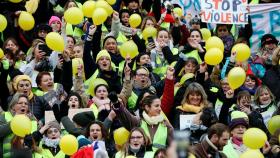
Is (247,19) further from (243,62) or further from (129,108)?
(129,108)

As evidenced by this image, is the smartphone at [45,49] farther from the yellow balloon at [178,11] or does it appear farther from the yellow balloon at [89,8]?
the yellow balloon at [178,11]

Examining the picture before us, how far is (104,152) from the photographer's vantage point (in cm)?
1048

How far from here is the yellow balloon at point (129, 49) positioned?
13562mm

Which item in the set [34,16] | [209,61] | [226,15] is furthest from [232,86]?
[34,16]

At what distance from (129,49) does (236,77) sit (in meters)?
1.62

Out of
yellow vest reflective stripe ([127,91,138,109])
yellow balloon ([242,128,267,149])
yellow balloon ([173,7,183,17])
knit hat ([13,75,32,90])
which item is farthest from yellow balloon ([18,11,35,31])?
yellow balloon ([242,128,267,149])

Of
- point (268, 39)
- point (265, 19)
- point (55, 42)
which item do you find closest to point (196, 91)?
point (55, 42)

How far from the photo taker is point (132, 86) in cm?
1286

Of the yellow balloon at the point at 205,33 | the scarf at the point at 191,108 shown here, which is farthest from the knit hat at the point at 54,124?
the yellow balloon at the point at 205,33

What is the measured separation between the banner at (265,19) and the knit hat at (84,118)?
14.1 feet

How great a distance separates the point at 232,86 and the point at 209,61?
1.63 feet

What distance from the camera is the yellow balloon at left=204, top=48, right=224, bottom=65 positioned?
12.9 m

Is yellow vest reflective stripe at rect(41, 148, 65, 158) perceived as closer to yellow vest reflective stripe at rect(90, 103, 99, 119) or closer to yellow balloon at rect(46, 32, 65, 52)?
yellow vest reflective stripe at rect(90, 103, 99, 119)

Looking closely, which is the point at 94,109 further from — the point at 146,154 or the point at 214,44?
the point at 214,44
